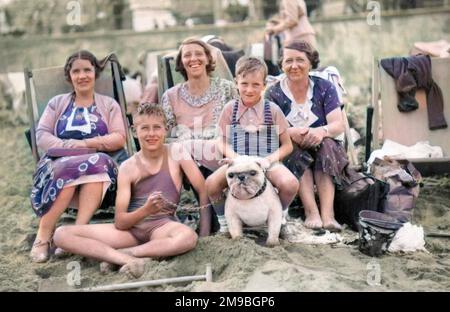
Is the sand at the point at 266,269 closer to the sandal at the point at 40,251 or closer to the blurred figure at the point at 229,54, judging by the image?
A: the sandal at the point at 40,251

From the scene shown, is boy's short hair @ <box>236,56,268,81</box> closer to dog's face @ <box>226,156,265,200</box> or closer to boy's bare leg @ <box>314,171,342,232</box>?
dog's face @ <box>226,156,265,200</box>

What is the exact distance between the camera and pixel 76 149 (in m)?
4.55

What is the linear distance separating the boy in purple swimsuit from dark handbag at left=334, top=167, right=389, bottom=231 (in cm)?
101

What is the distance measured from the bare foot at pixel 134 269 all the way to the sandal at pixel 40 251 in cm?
71

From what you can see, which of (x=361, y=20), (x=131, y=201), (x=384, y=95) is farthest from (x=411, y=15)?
(x=131, y=201)

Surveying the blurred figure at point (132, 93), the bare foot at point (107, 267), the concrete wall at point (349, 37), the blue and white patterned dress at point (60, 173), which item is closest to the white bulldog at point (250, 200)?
the bare foot at point (107, 267)

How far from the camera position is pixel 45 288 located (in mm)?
3719

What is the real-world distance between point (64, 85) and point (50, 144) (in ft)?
2.92

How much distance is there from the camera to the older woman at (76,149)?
4.32m

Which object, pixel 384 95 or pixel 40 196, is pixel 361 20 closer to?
pixel 384 95

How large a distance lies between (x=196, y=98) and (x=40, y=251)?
1.59m

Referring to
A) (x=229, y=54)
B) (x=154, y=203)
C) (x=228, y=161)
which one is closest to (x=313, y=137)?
(x=228, y=161)

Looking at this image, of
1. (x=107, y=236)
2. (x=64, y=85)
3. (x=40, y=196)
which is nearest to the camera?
(x=107, y=236)

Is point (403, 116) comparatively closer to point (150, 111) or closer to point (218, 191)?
point (218, 191)
